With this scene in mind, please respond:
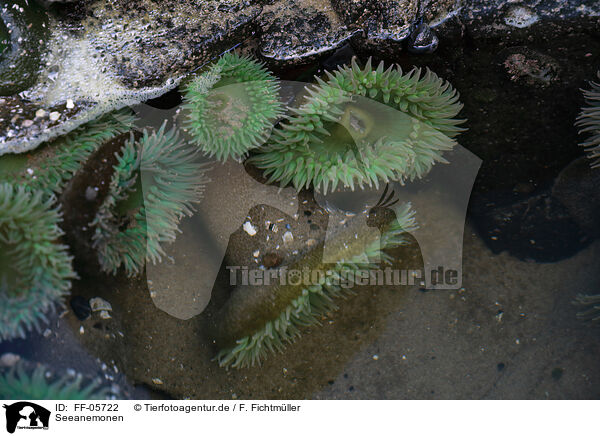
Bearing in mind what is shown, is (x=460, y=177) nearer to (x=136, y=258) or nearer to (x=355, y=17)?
(x=355, y=17)

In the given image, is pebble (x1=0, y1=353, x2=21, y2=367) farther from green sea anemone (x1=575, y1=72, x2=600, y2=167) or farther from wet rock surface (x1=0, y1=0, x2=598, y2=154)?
green sea anemone (x1=575, y1=72, x2=600, y2=167)

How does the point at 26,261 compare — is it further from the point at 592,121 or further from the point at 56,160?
the point at 592,121

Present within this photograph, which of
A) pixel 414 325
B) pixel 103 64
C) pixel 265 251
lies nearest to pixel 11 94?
pixel 103 64

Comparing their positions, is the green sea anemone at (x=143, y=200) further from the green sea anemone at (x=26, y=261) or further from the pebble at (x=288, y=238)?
the pebble at (x=288, y=238)

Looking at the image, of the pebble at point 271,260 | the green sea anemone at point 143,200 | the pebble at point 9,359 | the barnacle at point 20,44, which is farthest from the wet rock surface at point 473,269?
the pebble at point 9,359

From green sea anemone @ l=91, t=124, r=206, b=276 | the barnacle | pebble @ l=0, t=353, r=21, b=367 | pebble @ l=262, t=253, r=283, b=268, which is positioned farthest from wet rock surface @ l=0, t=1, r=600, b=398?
pebble @ l=0, t=353, r=21, b=367
